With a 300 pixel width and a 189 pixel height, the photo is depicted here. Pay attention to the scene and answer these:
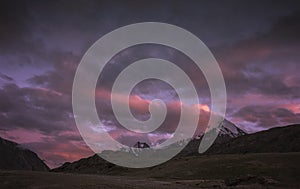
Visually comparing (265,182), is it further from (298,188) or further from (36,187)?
(36,187)

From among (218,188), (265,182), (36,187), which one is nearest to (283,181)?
(265,182)

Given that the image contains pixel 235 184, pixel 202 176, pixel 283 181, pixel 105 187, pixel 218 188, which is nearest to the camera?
pixel 105 187

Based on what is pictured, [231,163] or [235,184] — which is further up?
[231,163]

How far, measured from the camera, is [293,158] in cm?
11256

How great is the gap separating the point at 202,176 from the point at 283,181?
23.8m

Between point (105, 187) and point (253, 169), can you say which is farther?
point (253, 169)

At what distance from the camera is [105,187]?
51781 mm

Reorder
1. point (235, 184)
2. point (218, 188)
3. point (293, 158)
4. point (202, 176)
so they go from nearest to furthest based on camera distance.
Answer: point (218, 188) < point (235, 184) < point (202, 176) < point (293, 158)

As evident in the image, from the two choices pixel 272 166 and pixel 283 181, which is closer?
pixel 283 181

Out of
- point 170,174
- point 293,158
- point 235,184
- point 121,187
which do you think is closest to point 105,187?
point 121,187

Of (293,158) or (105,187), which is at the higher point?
(293,158)

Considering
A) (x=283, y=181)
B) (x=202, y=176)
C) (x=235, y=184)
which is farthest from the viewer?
(x=202, y=176)

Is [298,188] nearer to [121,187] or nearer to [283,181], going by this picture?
[283,181]

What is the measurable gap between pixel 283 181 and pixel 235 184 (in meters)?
20.0
